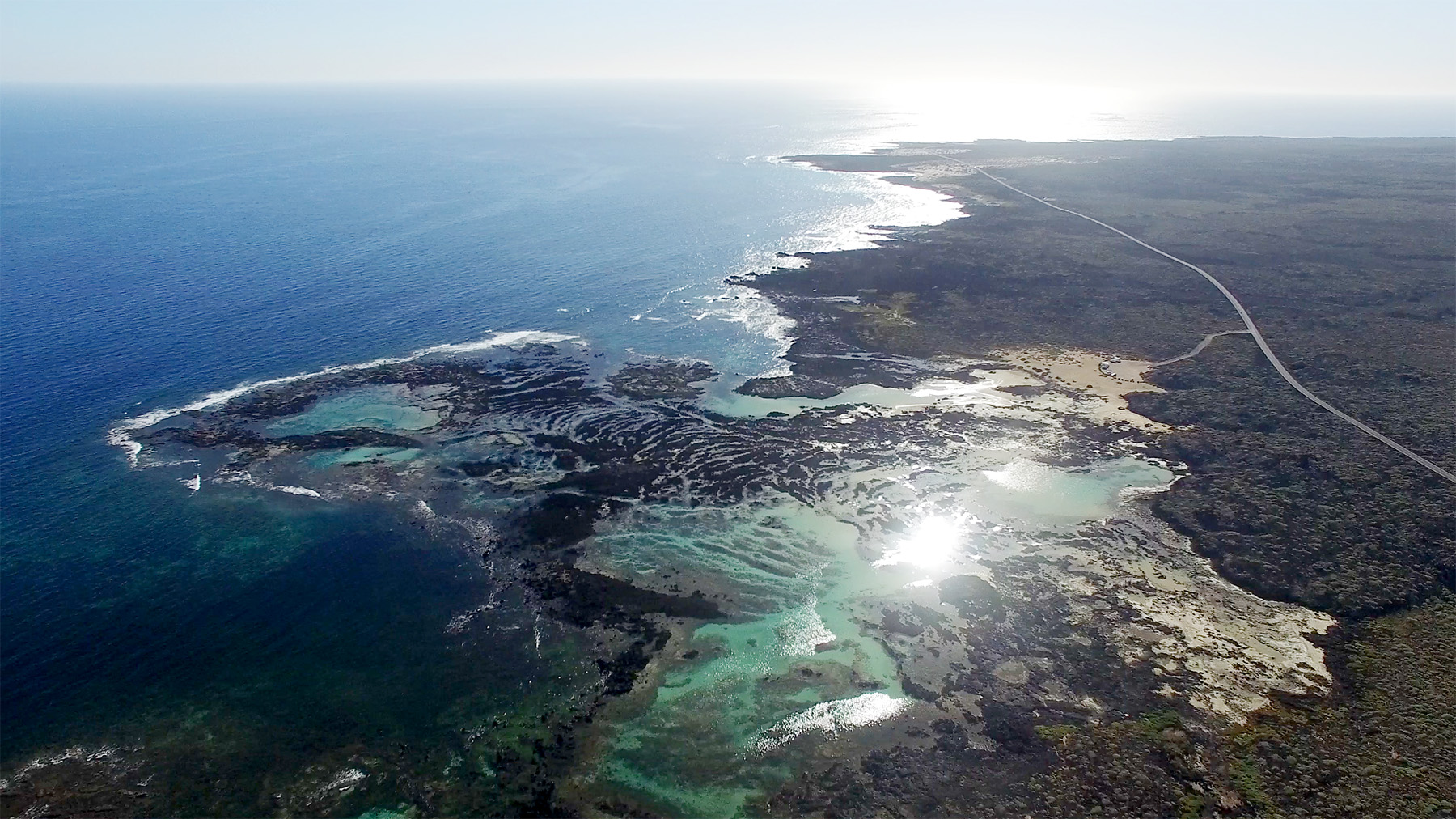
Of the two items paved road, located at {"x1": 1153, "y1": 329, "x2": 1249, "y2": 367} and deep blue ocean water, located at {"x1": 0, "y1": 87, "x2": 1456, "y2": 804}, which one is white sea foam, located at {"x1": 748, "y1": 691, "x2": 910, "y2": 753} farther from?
paved road, located at {"x1": 1153, "y1": 329, "x2": 1249, "y2": 367}

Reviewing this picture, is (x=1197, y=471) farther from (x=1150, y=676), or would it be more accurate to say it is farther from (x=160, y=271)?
(x=160, y=271)

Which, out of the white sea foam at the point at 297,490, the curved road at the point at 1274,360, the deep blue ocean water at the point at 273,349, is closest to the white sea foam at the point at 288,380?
the deep blue ocean water at the point at 273,349

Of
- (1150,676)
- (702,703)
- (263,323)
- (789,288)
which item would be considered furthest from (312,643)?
(789,288)

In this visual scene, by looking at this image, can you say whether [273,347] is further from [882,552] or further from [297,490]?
[882,552]

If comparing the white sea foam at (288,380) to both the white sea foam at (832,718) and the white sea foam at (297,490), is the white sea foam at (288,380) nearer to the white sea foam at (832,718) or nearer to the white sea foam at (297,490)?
the white sea foam at (297,490)

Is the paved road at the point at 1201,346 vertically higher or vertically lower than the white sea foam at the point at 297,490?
higher

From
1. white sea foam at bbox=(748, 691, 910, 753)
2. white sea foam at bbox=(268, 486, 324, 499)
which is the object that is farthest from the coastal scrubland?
white sea foam at bbox=(268, 486, 324, 499)
